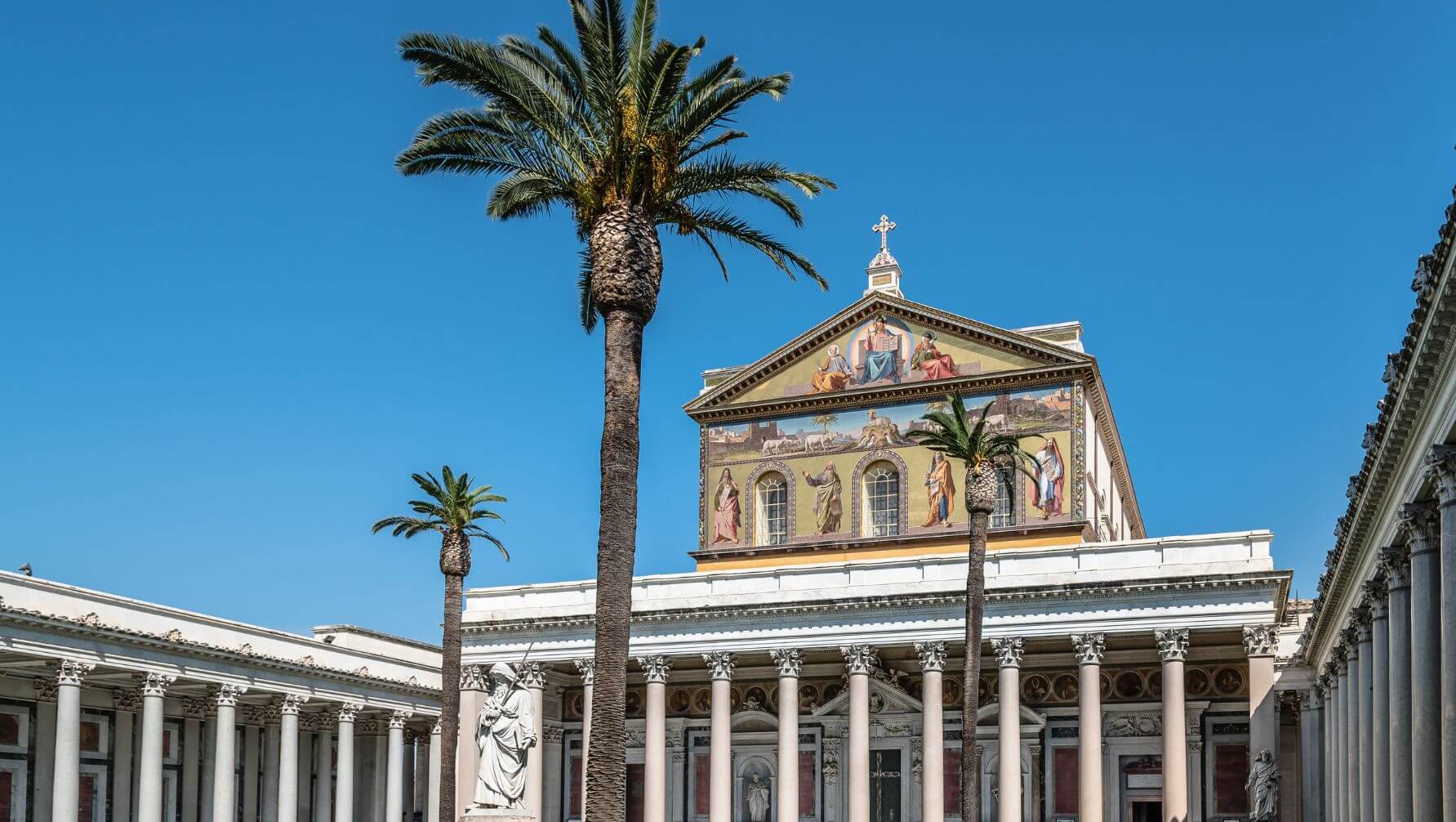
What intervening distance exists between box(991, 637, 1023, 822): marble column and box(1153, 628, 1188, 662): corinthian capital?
A: 405cm

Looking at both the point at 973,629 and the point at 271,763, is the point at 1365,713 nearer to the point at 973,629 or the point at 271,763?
the point at 973,629

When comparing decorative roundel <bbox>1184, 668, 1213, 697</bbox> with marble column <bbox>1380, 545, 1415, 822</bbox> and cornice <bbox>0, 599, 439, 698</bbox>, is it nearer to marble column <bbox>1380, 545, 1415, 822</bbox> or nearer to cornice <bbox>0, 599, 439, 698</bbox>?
marble column <bbox>1380, 545, 1415, 822</bbox>

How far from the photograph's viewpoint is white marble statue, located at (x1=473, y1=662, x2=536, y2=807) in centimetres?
2150

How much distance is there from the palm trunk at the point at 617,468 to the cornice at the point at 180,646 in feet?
70.4

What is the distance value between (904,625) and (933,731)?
10.8 ft

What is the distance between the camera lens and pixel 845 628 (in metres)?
46.2

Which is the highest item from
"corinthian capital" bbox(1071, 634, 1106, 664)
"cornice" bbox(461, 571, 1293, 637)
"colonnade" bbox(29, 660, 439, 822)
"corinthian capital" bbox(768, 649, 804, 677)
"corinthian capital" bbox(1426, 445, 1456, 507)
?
"corinthian capital" bbox(1426, 445, 1456, 507)

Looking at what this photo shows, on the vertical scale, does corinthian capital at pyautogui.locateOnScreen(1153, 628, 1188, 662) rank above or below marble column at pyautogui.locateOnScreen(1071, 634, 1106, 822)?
above

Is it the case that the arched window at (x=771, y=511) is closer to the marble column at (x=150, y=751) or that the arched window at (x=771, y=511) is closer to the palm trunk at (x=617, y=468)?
the marble column at (x=150, y=751)

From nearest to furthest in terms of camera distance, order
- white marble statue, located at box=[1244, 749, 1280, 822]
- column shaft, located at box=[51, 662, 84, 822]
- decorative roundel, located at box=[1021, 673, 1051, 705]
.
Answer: column shaft, located at box=[51, 662, 84, 822]
white marble statue, located at box=[1244, 749, 1280, 822]
decorative roundel, located at box=[1021, 673, 1051, 705]

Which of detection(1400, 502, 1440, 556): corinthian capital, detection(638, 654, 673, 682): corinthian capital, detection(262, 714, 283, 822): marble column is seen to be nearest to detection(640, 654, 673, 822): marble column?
detection(638, 654, 673, 682): corinthian capital

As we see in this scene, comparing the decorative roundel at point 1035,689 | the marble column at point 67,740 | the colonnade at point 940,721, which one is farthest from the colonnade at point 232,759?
the decorative roundel at point 1035,689

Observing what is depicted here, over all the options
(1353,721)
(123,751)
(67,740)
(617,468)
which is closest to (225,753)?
(123,751)

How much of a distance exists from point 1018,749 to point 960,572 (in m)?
5.61
